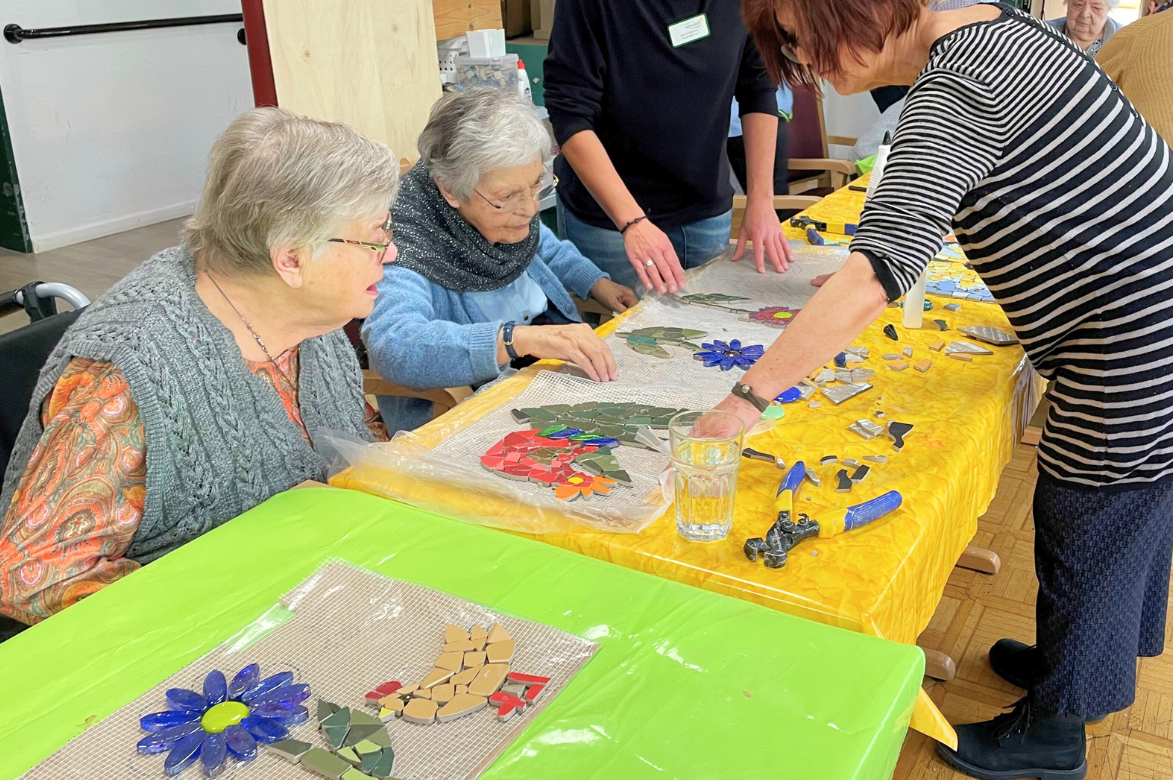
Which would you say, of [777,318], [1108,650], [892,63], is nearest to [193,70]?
[777,318]

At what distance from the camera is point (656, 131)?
2.47 meters

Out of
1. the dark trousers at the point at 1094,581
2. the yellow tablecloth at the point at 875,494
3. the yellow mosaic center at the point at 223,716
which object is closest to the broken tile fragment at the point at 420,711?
the yellow mosaic center at the point at 223,716

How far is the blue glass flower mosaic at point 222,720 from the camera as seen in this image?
0.88 metres

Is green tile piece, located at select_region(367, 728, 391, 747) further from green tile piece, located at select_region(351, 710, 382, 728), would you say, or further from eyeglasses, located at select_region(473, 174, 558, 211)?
eyeglasses, located at select_region(473, 174, 558, 211)

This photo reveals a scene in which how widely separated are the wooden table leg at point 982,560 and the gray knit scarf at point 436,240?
149 centimetres

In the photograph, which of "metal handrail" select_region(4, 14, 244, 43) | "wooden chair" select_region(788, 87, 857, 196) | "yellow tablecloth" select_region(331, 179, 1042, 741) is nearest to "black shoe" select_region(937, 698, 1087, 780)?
"yellow tablecloth" select_region(331, 179, 1042, 741)

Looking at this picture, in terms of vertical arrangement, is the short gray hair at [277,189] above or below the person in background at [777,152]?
above

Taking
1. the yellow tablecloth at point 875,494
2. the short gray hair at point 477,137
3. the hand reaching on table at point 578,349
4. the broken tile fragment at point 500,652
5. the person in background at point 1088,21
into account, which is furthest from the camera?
the person in background at point 1088,21

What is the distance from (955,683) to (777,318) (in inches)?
36.7

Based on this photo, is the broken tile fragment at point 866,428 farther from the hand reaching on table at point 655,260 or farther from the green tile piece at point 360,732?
the green tile piece at point 360,732

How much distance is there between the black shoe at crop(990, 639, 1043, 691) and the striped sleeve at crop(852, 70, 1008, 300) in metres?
1.25

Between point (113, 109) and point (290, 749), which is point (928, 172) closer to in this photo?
point (290, 749)

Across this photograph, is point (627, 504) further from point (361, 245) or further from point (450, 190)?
point (450, 190)

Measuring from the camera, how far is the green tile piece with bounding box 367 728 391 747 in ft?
2.93
